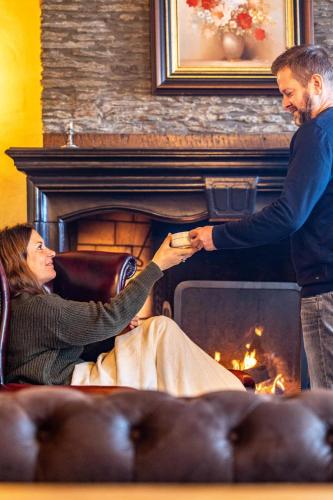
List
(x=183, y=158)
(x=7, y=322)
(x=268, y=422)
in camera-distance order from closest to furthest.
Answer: (x=268, y=422) → (x=7, y=322) → (x=183, y=158)

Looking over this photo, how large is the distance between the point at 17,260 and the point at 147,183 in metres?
1.15

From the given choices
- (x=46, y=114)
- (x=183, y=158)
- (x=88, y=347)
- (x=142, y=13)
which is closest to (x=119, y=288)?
(x=88, y=347)

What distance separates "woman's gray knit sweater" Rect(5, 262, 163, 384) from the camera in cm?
290

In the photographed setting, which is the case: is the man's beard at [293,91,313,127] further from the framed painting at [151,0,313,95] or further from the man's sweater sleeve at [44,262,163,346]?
the framed painting at [151,0,313,95]

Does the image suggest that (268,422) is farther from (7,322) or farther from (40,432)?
(7,322)

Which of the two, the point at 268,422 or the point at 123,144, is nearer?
the point at 268,422

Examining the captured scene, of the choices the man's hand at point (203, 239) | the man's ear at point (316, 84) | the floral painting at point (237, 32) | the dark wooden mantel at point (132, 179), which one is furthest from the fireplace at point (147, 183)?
the man's ear at point (316, 84)

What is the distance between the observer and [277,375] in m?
4.38

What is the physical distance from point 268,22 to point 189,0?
0.41 m

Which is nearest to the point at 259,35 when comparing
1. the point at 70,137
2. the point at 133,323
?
the point at 70,137

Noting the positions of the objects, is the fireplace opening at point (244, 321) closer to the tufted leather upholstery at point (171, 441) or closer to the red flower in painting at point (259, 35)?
the red flower in painting at point (259, 35)

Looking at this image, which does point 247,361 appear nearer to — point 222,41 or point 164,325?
point 164,325

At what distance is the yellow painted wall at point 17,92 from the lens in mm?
4375

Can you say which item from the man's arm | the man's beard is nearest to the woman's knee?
the man's arm
